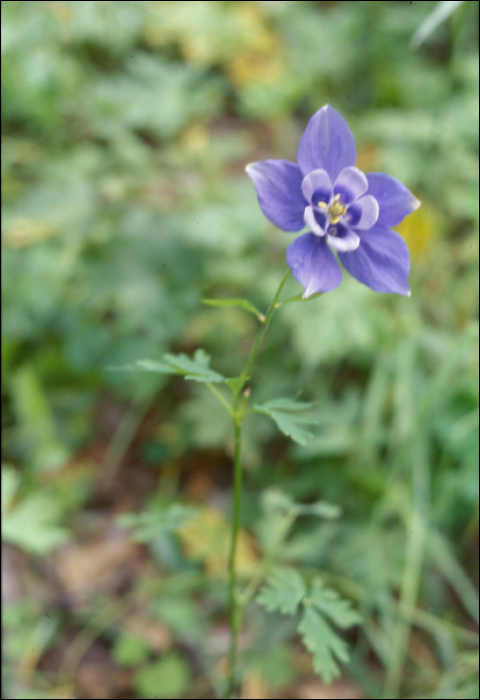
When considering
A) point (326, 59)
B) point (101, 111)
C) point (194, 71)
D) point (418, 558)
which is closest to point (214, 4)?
point (194, 71)

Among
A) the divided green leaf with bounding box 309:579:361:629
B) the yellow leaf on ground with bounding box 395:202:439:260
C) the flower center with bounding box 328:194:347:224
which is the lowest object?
the divided green leaf with bounding box 309:579:361:629

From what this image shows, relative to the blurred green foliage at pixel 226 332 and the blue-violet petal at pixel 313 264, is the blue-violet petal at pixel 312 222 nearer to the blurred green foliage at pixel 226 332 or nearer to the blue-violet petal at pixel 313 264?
the blue-violet petal at pixel 313 264

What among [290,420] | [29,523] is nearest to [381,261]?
[290,420]

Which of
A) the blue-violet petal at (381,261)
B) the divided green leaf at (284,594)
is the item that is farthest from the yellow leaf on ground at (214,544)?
the blue-violet petal at (381,261)

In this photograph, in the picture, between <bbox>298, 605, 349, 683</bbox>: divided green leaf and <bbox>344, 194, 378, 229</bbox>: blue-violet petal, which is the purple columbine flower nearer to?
<bbox>344, 194, 378, 229</bbox>: blue-violet petal

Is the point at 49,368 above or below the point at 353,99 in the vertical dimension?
below

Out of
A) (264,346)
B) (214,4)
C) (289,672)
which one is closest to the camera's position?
(289,672)

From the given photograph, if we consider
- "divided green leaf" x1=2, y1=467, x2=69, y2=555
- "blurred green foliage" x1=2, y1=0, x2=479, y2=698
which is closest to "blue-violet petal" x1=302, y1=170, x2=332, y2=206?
"blurred green foliage" x1=2, y1=0, x2=479, y2=698

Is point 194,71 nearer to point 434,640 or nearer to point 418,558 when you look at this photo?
point 418,558
